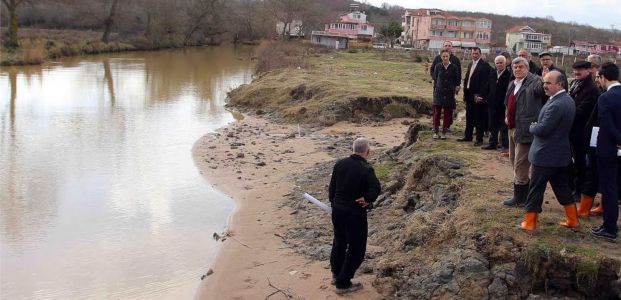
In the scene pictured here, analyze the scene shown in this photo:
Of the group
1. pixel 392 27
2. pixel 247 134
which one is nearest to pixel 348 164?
pixel 247 134

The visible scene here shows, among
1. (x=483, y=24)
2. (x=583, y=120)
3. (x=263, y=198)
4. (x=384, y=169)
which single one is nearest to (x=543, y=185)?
(x=583, y=120)

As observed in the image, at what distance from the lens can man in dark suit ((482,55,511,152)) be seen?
8.96 m

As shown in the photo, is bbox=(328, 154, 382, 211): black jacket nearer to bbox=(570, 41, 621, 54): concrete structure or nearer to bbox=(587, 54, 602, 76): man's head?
bbox=(587, 54, 602, 76): man's head

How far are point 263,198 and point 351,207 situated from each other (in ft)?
16.7

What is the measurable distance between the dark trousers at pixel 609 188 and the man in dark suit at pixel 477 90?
4.14m

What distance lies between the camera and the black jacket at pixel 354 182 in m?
5.83

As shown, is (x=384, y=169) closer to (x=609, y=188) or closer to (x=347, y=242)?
(x=347, y=242)

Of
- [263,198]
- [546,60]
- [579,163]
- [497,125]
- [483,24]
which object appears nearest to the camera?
[579,163]

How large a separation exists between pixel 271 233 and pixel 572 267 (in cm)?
460

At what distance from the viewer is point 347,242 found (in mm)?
6117

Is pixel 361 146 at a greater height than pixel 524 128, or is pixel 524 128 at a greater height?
pixel 524 128

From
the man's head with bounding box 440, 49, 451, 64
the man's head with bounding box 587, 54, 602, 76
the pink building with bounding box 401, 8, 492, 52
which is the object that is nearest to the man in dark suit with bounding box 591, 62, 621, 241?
the man's head with bounding box 587, 54, 602, 76

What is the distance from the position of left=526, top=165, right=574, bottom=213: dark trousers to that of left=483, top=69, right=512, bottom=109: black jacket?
3374 millimetres

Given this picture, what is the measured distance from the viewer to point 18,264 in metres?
8.07
